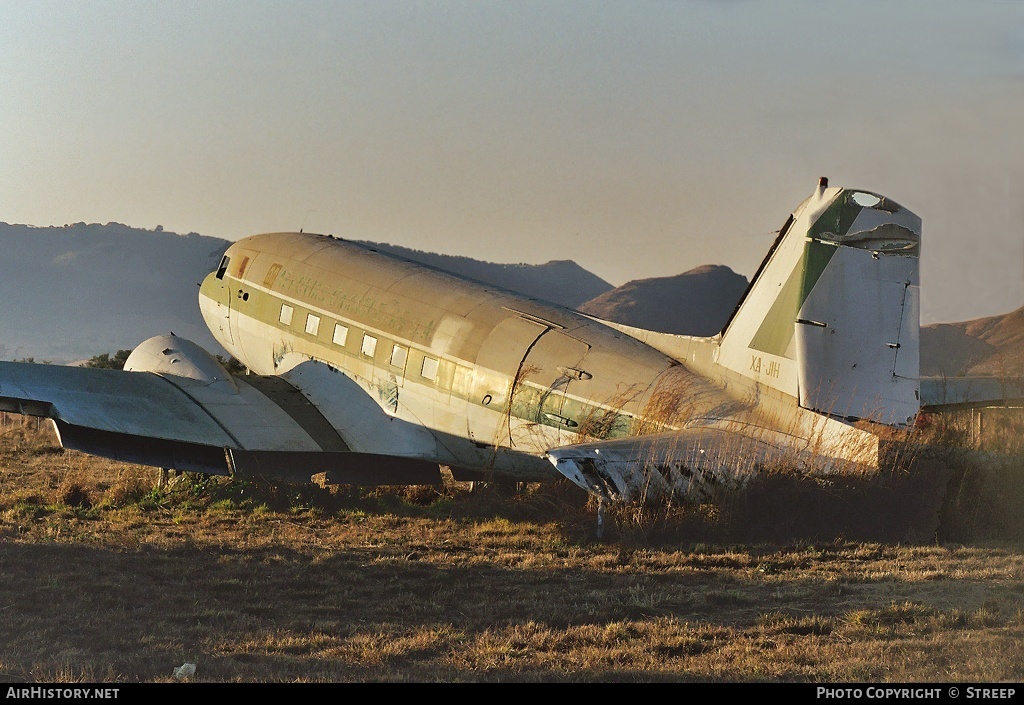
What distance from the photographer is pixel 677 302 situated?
10175 cm

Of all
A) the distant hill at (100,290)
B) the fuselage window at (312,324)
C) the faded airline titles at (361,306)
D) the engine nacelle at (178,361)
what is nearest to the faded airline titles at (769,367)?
the faded airline titles at (361,306)

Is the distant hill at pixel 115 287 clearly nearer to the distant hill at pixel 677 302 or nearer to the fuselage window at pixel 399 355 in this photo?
the distant hill at pixel 677 302

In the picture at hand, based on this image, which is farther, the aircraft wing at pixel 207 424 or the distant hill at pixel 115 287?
the distant hill at pixel 115 287

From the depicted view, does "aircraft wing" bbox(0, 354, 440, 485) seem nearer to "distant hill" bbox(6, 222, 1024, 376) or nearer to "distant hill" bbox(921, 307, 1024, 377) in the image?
"distant hill" bbox(921, 307, 1024, 377)

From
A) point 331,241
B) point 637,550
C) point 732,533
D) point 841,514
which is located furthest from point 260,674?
point 331,241

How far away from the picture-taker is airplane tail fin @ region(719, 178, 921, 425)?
12.7 metres

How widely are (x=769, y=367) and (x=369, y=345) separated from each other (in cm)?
710

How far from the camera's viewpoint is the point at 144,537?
12938 mm

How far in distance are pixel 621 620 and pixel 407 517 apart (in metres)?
6.10

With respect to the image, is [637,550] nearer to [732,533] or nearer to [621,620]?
[732,533]

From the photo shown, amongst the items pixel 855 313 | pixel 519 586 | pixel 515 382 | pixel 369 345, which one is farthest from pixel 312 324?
pixel 855 313

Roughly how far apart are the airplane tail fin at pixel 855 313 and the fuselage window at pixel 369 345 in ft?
23.3

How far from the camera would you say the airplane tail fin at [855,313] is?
12.7 m

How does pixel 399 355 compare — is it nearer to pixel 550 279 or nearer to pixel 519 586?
pixel 519 586
